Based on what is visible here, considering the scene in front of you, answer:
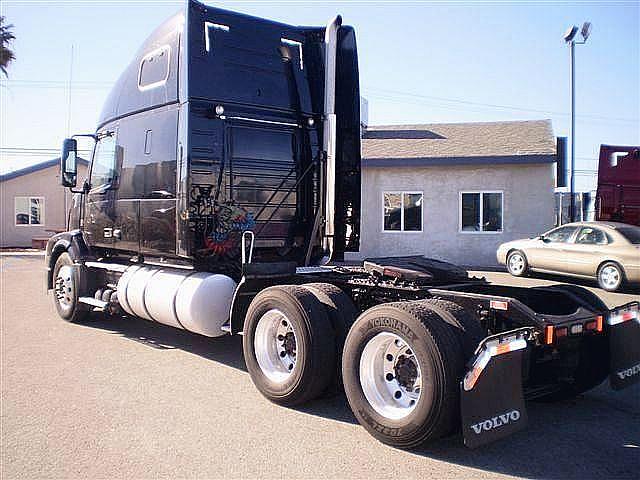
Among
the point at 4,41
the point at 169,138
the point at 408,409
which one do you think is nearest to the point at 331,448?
the point at 408,409

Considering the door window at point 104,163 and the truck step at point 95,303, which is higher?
the door window at point 104,163

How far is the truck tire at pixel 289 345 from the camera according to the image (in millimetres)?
5188

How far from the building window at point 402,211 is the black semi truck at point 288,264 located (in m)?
10.9

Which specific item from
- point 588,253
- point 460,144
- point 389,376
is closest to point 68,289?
point 389,376

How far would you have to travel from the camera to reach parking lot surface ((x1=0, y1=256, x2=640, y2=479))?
4.17m

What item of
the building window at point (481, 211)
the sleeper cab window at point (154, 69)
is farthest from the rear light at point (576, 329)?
the building window at point (481, 211)

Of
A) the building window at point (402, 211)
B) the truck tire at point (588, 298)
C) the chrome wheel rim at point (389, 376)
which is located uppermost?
the building window at point (402, 211)

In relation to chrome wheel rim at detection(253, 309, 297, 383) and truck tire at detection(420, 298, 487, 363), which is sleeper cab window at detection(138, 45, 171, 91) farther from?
truck tire at detection(420, 298, 487, 363)

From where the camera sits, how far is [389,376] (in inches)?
188

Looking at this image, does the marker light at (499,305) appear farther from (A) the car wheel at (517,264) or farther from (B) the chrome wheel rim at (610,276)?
(A) the car wheel at (517,264)

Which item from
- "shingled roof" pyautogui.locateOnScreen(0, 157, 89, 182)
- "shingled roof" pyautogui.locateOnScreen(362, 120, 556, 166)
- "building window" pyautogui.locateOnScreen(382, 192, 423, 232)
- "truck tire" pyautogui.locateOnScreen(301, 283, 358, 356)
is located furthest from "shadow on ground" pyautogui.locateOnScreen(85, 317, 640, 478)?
"shingled roof" pyautogui.locateOnScreen(0, 157, 89, 182)

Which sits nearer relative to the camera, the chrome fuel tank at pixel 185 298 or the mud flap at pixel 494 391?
the mud flap at pixel 494 391

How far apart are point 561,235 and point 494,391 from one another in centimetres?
1141

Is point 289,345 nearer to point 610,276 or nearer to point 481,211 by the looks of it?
point 610,276
